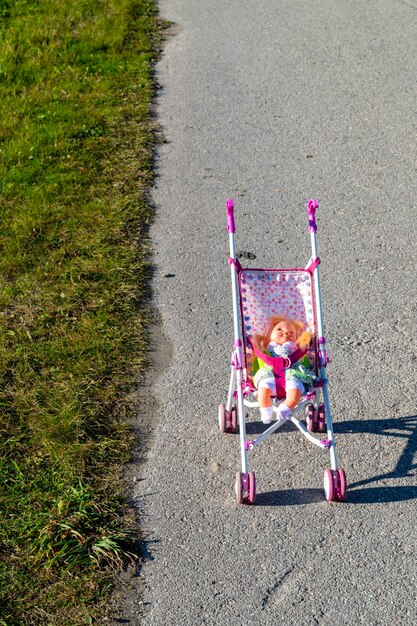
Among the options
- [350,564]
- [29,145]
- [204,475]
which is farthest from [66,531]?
[29,145]

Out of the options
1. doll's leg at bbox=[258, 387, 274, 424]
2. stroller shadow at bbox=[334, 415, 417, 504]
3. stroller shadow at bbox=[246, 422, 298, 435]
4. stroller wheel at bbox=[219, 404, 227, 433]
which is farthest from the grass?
stroller shadow at bbox=[334, 415, 417, 504]

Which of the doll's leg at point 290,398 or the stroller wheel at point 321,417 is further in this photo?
the stroller wheel at point 321,417

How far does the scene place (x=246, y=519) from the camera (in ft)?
14.0

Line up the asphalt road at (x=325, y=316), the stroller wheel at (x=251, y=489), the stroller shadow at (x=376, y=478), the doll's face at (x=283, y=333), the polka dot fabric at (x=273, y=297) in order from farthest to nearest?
the polka dot fabric at (x=273, y=297) → the doll's face at (x=283, y=333) → the stroller shadow at (x=376, y=478) → the stroller wheel at (x=251, y=489) → the asphalt road at (x=325, y=316)

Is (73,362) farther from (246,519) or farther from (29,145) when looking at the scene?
(29,145)

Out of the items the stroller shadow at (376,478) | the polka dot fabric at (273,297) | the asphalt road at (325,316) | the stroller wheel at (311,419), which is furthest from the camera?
the stroller wheel at (311,419)

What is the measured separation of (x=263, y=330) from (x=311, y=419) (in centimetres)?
56

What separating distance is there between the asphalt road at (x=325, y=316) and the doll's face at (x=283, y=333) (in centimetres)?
59

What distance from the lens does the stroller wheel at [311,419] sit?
15.8ft

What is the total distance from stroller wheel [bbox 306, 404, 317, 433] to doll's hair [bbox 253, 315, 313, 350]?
443mm

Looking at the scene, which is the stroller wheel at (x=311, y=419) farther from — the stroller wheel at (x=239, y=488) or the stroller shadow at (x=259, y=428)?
the stroller wheel at (x=239, y=488)

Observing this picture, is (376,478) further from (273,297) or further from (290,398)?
(273,297)

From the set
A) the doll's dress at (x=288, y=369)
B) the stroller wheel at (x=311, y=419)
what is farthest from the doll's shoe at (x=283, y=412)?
the stroller wheel at (x=311, y=419)

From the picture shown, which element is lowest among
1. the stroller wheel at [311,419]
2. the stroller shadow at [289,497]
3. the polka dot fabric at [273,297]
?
the stroller shadow at [289,497]
